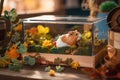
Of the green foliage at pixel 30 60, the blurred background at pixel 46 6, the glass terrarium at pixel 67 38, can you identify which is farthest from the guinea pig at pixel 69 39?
the blurred background at pixel 46 6

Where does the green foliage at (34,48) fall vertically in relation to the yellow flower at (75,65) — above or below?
above

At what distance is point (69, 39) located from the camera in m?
0.86

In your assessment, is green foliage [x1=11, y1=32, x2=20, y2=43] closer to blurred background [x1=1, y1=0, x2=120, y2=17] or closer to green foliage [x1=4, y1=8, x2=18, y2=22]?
green foliage [x1=4, y1=8, x2=18, y2=22]

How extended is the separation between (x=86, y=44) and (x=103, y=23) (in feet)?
0.50

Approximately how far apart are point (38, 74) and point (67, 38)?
17 cm

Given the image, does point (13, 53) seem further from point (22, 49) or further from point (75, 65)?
point (75, 65)

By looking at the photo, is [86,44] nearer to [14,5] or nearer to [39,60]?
[39,60]

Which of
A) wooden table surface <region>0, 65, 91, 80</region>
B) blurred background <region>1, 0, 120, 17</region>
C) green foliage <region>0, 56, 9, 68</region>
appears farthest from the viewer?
blurred background <region>1, 0, 120, 17</region>

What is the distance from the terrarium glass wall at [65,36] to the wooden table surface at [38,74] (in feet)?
0.24

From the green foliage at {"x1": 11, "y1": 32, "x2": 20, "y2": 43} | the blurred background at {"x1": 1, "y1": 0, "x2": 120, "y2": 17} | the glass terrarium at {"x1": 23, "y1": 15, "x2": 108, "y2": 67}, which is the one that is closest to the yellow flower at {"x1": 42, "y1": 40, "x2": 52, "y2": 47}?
the glass terrarium at {"x1": 23, "y1": 15, "x2": 108, "y2": 67}

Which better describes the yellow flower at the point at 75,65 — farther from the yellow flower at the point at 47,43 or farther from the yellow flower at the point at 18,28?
the yellow flower at the point at 18,28

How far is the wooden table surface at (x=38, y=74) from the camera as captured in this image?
2.48 feet

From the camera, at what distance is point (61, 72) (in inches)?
32.1

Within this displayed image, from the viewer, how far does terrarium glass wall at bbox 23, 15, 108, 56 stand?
83 centimetres
